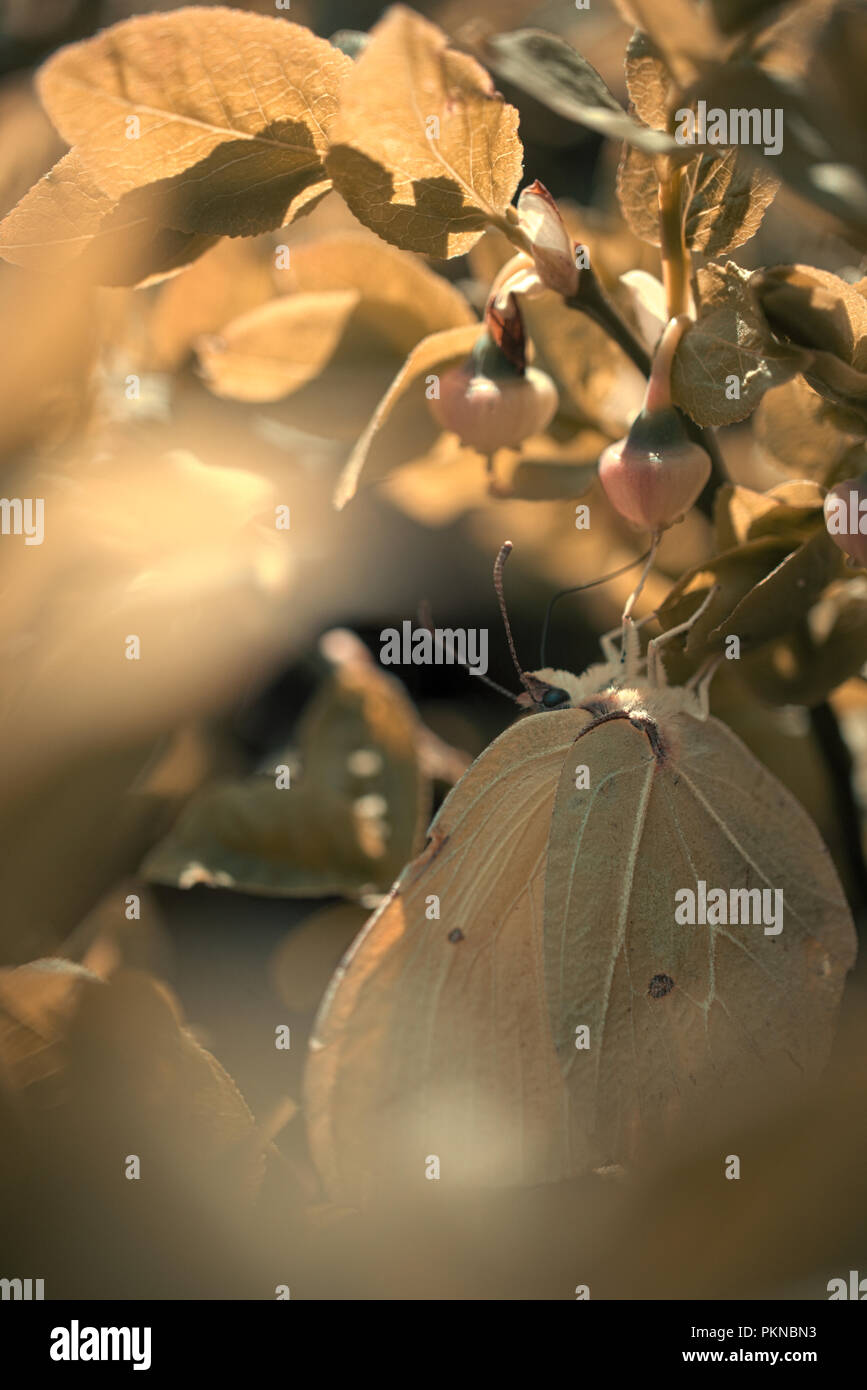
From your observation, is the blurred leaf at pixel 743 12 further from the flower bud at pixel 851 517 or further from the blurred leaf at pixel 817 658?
the blurred leaf at pixel 817 658

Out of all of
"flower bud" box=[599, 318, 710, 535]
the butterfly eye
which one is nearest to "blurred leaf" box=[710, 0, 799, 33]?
"flower bud" box=[599, 318, 710, 535]

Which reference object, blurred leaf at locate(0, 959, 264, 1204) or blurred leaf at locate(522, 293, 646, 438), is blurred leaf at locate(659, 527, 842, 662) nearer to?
blurred leaf at locate(522, 293, 646, 438)

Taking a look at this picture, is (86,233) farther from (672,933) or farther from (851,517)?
(672,933)

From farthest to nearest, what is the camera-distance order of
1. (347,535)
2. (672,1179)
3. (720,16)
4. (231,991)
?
(347,535) < (231,991) < (672,1179) < (720,16)

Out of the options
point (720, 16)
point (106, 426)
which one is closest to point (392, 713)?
point (106, 426)
